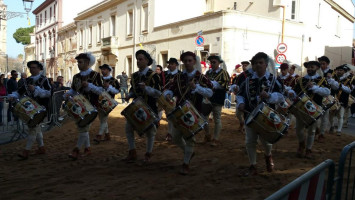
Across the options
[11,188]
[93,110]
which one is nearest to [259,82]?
[93,110]

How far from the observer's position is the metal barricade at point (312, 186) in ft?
7.38

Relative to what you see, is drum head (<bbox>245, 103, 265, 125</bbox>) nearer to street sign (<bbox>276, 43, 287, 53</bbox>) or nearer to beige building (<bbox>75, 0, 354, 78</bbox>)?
street sign (<bbox>276, 43, 287, 53</bbox>)

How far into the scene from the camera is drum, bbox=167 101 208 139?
5.55 m

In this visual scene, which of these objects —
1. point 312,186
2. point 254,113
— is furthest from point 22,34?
point 312,186

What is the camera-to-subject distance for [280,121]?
523 cm

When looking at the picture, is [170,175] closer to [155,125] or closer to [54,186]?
[155,125]

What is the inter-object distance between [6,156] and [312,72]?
647 cm

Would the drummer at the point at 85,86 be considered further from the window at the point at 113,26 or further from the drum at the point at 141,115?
the window at the point at 113,26

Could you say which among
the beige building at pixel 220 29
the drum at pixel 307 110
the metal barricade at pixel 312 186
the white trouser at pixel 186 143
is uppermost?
the beige building at pixel 220 29

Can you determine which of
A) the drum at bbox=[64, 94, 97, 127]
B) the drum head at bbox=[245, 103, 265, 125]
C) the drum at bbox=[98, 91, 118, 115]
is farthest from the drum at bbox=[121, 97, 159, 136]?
the drum at bbox=[98, 91, 118, 115]

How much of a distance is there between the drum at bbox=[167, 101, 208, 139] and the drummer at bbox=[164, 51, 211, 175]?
0.23 metres

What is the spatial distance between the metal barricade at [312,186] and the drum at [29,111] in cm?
543

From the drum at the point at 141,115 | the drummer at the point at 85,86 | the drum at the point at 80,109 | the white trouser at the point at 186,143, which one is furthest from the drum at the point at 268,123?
the drummer at the point at 85,86

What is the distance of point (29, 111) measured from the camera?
680cm
